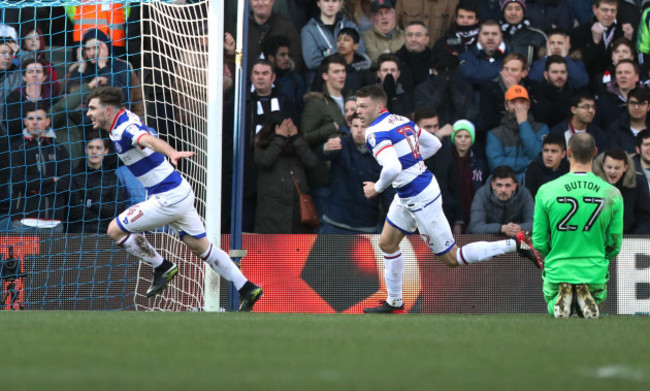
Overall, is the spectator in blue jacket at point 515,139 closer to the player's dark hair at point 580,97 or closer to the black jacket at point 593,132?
the black jacket at point 593,132

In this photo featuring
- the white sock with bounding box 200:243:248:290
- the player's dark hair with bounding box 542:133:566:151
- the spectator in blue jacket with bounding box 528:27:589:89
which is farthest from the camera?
the spectator in blue jacket with bounding box 528:27:589:89

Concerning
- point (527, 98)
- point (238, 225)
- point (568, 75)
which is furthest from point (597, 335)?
point (568, 75)

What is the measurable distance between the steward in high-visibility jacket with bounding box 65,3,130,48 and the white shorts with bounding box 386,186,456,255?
13.4ft

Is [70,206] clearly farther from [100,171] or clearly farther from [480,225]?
[480,225]

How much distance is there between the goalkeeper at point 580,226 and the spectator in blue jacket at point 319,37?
5095 millimetres

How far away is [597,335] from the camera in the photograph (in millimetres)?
6902

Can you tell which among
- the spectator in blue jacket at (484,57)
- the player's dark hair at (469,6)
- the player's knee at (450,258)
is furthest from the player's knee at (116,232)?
the player's dark hair at (469,6)

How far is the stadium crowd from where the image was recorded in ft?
40.1

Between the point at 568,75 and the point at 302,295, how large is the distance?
4464 millimetres

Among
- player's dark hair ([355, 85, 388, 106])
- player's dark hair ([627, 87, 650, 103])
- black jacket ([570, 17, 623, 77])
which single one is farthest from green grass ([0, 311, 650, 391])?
black jacket ([570, 17, 623, 77])

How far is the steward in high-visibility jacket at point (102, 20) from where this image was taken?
42.1 feet

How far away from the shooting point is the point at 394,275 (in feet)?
35.5

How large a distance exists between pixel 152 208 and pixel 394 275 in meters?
2.47

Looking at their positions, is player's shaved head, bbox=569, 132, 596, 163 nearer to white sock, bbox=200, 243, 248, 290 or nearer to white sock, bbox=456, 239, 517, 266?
white sock, bbox=456, 239, 517, 266
